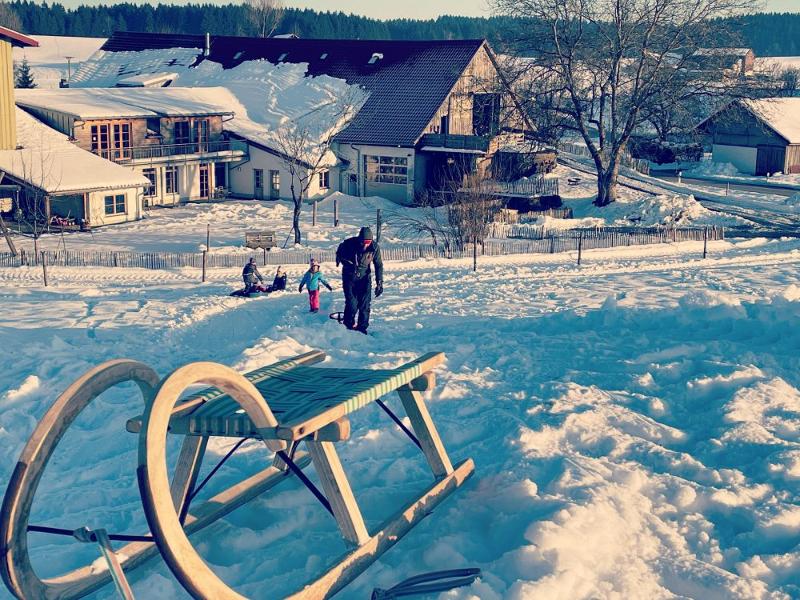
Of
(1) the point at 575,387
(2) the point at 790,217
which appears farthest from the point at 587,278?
(2) the point at 790,217

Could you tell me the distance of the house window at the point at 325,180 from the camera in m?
41.8

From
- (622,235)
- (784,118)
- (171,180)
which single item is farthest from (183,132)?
(784,118)

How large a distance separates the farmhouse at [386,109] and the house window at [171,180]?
266cm

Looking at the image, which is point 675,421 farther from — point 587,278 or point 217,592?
point 587,278

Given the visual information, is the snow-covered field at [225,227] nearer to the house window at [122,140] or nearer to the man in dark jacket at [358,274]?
the house window at [122,140]

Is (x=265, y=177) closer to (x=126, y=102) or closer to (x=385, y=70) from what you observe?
(x=126, y=102)

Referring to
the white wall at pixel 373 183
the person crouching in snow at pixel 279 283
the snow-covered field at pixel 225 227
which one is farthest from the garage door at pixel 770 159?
the person crouching in snow at pixel 279 283

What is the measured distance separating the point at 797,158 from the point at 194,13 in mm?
111604

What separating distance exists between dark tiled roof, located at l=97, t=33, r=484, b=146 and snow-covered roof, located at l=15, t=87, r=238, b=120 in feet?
16.2

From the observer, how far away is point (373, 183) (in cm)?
4212

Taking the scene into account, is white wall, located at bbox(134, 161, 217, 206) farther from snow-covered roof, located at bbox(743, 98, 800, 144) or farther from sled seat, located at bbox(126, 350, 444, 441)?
sled seat, located at bbox(126, 350, 444, 441)

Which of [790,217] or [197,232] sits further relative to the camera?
[790,217]

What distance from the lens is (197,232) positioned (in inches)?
1345

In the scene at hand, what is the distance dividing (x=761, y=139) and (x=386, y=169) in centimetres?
2119
